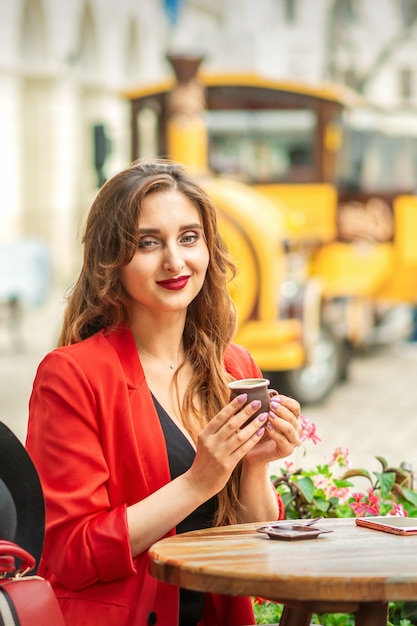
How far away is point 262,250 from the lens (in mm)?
10016

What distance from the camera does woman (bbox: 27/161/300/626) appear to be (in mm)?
2545

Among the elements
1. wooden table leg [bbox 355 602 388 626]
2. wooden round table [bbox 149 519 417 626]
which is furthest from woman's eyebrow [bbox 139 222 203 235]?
wooden table leg [bbox 355 602 388 626]

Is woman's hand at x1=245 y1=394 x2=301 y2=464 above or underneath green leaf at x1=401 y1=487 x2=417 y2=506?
above

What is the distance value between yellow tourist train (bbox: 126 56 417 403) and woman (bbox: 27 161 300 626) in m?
6.91

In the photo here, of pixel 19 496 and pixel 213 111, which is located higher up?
pixel 213 111

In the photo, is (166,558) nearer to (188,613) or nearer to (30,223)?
(188,613)

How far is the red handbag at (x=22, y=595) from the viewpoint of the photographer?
7.19ft

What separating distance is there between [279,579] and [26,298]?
14.2 m

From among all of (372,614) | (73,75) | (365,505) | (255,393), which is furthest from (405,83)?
(372,614)

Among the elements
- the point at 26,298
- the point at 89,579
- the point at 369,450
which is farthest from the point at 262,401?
the point at 26,298

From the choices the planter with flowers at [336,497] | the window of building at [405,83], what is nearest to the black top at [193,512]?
the planter with flowers at [336,497]

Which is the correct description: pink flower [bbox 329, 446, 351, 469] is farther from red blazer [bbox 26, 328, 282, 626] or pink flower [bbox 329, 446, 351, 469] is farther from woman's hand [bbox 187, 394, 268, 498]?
woman's hand [bbox 187, 394, 268, 498]

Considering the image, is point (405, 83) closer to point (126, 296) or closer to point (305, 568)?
point (126, 296)

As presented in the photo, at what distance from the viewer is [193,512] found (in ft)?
9.07
